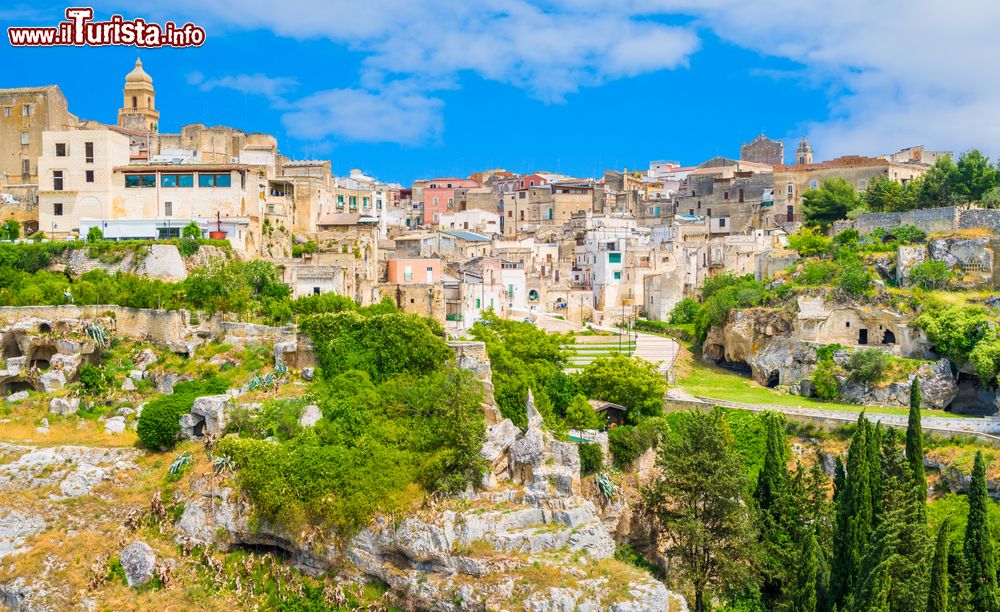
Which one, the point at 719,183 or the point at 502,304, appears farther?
the point at 719,183

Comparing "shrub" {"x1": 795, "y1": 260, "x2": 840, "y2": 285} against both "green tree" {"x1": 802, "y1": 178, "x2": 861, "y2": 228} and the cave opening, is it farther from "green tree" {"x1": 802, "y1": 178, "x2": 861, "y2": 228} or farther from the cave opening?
"green tree" {"x1": 802, "y1": 178, "x2": 861, "y2": 228}

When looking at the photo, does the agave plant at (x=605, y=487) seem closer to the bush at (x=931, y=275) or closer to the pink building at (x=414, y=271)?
the pink building at (x=414, y=271)

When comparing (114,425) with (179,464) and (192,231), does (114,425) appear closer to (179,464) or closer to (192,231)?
(179,464)

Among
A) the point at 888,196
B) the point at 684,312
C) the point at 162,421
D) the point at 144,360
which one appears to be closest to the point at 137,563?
the point at 162,421

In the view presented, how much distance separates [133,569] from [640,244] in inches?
1564

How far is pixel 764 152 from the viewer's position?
85125mm

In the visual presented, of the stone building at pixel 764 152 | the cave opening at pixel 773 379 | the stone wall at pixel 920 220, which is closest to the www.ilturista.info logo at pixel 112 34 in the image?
the cave opening at pixel 773 379

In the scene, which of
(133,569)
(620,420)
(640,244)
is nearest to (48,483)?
(133,569)

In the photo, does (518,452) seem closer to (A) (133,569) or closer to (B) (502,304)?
(A) (133,569)

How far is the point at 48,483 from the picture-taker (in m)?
28.7

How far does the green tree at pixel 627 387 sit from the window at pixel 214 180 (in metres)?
19.2

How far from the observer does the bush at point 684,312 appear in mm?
52875

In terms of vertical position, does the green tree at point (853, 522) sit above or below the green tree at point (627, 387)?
below

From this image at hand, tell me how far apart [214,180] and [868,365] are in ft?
96.9
